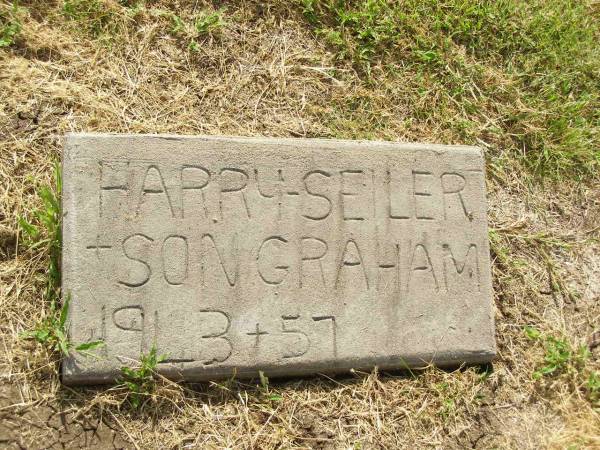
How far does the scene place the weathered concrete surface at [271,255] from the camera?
2510 millimetres

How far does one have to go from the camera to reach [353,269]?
106 inches

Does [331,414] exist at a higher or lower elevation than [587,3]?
lower

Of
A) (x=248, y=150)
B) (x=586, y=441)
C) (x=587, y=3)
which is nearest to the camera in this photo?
(x=248, y=150)

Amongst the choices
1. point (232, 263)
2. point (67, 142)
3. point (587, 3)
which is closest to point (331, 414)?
point (232, 263)

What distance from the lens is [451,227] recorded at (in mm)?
2848

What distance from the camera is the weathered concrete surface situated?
8.23 ft

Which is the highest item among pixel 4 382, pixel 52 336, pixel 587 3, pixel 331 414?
pixel 587 3

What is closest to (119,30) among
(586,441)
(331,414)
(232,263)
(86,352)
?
(232,263)

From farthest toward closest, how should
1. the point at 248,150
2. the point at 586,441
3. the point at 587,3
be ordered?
the point at 587,3 → the point at 586,441 → the point at 248,150

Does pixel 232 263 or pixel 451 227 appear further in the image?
pixel 451 227

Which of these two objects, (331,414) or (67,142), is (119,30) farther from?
(331,414)

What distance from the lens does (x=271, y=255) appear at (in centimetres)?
264

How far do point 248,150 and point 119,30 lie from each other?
0.96 metres

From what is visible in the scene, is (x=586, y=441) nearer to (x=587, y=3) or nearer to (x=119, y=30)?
(x=587, y=3)
